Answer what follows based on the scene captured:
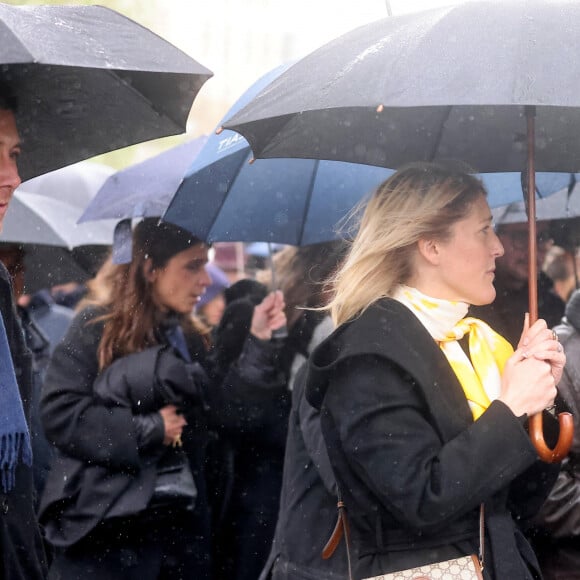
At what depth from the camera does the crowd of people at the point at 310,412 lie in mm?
2877

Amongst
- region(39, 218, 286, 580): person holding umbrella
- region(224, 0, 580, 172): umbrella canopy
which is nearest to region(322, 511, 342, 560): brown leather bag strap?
region(224, 0, 580, 172): umbrella canopy

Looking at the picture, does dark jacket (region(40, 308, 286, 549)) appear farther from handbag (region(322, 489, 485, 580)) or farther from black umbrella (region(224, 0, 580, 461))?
handbag (region(322, 489, 485, 580))

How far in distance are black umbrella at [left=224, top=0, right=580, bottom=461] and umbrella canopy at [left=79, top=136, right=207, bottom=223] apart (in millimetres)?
1280

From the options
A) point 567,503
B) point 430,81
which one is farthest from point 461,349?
point 567,503

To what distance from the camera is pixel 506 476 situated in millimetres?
2777

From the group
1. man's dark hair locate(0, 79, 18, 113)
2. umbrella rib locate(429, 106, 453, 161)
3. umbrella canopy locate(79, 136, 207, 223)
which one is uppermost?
man's dark hair locate(0, 79, 18, 113)

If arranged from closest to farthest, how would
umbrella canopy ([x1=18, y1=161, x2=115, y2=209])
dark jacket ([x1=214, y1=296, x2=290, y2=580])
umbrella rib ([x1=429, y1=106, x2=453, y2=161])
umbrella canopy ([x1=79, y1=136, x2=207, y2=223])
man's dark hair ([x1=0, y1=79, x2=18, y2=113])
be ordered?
man's dark hair ([x1=0, y1=79, x2=18, y2=113])
umbrella rib ([x1=429, y1=106, x2=453, y2=161])
umbrella canopy ([x1=79, y1=136, x2=207, y2=223])
dark jacket ([x1=214, y1=296, x2=290, y2=580])
umbrella canopy ([x1=18, y1=161, x2=115, y2=209])

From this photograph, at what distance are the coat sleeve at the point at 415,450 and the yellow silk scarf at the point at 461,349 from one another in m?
0.16

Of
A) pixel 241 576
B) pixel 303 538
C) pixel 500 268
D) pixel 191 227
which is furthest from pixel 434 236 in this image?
pixel 241 576

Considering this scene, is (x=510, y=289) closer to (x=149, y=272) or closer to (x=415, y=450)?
(x=149, y=272)

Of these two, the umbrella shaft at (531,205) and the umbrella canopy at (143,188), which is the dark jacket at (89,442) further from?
the umbrella shaft at (531,205)

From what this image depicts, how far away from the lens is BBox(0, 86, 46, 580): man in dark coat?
3.13 metres

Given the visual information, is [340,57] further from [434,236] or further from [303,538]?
[303,538]

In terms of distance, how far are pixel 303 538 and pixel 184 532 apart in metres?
1.54
